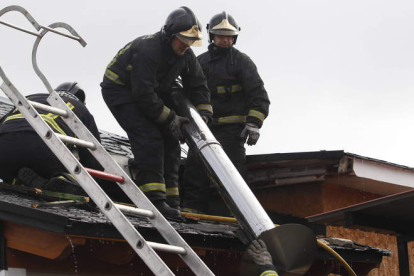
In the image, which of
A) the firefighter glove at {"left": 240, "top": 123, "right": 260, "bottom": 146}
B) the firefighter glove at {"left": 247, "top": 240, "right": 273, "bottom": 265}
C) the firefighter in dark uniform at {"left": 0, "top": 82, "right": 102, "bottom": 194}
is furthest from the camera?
the firefighter glove at {"left": 240, "top": 123, "right": 260, "bottom": 146}

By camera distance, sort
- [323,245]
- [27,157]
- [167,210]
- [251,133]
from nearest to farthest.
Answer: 1. [323,245]
2. [167,210]
3. [27,157]
4. [251,133]

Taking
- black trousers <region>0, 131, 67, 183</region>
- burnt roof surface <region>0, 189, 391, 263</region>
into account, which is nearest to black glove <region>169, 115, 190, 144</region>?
burnt roof surface <region>0, 189, 391, 263</region>

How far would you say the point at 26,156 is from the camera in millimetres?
7074

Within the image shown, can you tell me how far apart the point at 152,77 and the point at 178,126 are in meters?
0.48

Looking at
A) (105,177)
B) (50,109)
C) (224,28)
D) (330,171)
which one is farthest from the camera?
(330,171)

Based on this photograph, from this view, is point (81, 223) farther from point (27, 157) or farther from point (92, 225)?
point (27, 157)

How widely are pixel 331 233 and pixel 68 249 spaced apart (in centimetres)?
422

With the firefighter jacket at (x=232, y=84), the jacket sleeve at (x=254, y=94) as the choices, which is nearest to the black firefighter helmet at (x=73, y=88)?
the firefighter jacket at (x=232, y=84)

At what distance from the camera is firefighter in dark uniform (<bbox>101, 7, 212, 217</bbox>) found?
712cm

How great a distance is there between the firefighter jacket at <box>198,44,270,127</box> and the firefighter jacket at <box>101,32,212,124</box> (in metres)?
0.92

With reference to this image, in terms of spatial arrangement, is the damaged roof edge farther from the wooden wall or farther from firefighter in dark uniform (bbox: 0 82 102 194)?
firefighter in dark uniform (bbox: 0 82 102 194)

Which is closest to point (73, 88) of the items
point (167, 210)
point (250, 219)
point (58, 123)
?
point (58, 123)

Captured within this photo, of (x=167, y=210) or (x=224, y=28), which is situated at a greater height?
(x=224, y=28)

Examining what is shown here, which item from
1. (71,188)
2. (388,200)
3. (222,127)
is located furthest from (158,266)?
(222,127)
